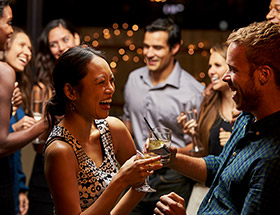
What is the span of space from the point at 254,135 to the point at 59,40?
8.00 ft

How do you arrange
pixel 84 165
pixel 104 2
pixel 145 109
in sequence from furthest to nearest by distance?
pixel 104 2
pixel 145 109
pixel 84 165

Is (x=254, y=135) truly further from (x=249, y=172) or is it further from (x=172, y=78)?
(x=172, y=78)

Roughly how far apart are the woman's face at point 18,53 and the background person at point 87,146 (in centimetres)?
134

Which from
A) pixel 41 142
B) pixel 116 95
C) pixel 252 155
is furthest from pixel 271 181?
pixel 116 95

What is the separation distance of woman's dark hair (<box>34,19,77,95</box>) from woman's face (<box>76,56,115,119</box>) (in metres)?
1.62

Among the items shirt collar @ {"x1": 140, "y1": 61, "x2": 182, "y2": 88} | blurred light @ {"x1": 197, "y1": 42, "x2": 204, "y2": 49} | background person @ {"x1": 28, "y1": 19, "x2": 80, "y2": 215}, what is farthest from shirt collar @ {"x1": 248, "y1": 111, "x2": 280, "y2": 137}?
blurred light @ {"x1": 197, "y1": 42, "x2": 204, "y2": 49}

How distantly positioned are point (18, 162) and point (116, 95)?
8.13 feet

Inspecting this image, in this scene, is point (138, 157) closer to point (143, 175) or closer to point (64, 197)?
point (143, 175)

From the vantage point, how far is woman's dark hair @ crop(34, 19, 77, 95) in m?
3.87

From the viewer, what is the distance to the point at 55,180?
2.01 m

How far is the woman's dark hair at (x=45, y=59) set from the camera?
3867 mm

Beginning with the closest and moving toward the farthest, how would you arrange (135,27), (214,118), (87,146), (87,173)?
(87,173)
(87,146)
(214,118)
(135,27)

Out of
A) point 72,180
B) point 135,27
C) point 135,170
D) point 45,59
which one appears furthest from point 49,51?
point 135,170

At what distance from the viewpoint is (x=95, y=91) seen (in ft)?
7.15
